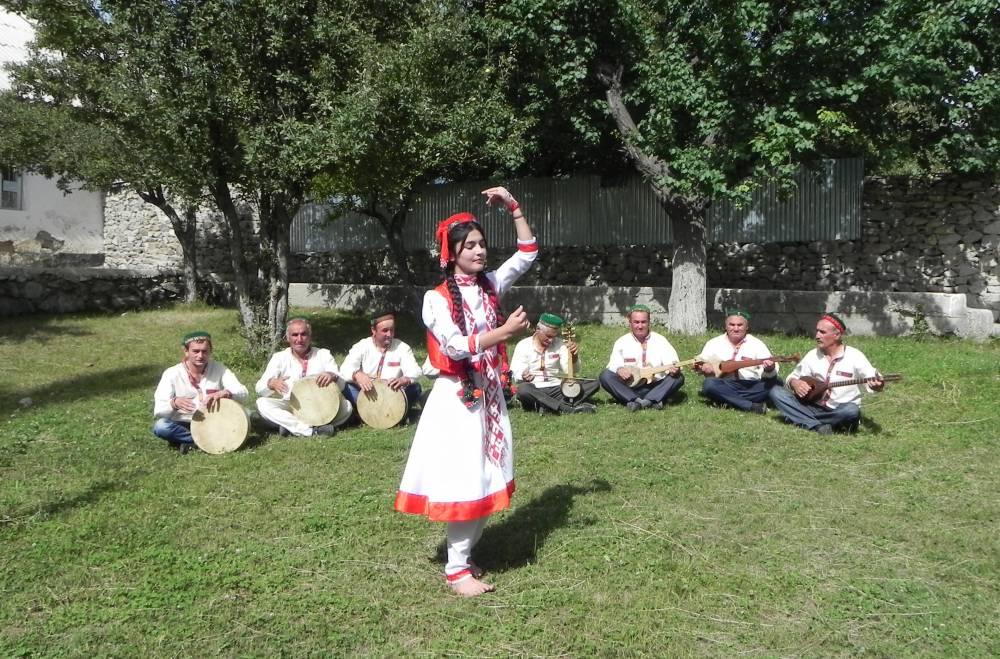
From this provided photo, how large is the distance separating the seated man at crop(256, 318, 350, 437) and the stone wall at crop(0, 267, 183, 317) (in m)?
9.70

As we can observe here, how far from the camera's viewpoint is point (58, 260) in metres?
20.7

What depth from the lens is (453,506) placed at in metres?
4.20

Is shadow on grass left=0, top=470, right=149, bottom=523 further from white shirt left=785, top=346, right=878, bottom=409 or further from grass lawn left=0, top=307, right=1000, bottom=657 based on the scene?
white shirt left=785, top=346, right=878, bottom=409

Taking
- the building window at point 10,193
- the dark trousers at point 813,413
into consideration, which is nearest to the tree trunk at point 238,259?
the dark trousers at point 813,413

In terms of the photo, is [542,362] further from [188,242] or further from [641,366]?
[188,242]

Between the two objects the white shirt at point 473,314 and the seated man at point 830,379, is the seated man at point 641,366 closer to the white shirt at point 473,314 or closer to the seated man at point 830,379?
the seated man at point 830,379

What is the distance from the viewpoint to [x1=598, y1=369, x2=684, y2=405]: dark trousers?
8492 millimetres

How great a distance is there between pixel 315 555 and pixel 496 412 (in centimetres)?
140

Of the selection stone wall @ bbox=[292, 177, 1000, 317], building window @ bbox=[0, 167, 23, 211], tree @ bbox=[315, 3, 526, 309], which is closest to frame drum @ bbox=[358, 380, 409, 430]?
tree @ bbox=[315, 3, 526, 309]

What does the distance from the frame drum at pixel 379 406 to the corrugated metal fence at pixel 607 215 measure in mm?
5876

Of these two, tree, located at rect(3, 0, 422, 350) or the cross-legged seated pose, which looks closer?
the cross-legged seated pose

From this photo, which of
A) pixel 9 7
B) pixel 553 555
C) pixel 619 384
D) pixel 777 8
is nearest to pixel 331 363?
pixel 619 384

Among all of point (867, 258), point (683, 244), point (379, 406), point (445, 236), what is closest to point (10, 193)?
point (683, 244)

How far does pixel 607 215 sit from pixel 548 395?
23.6 feet
